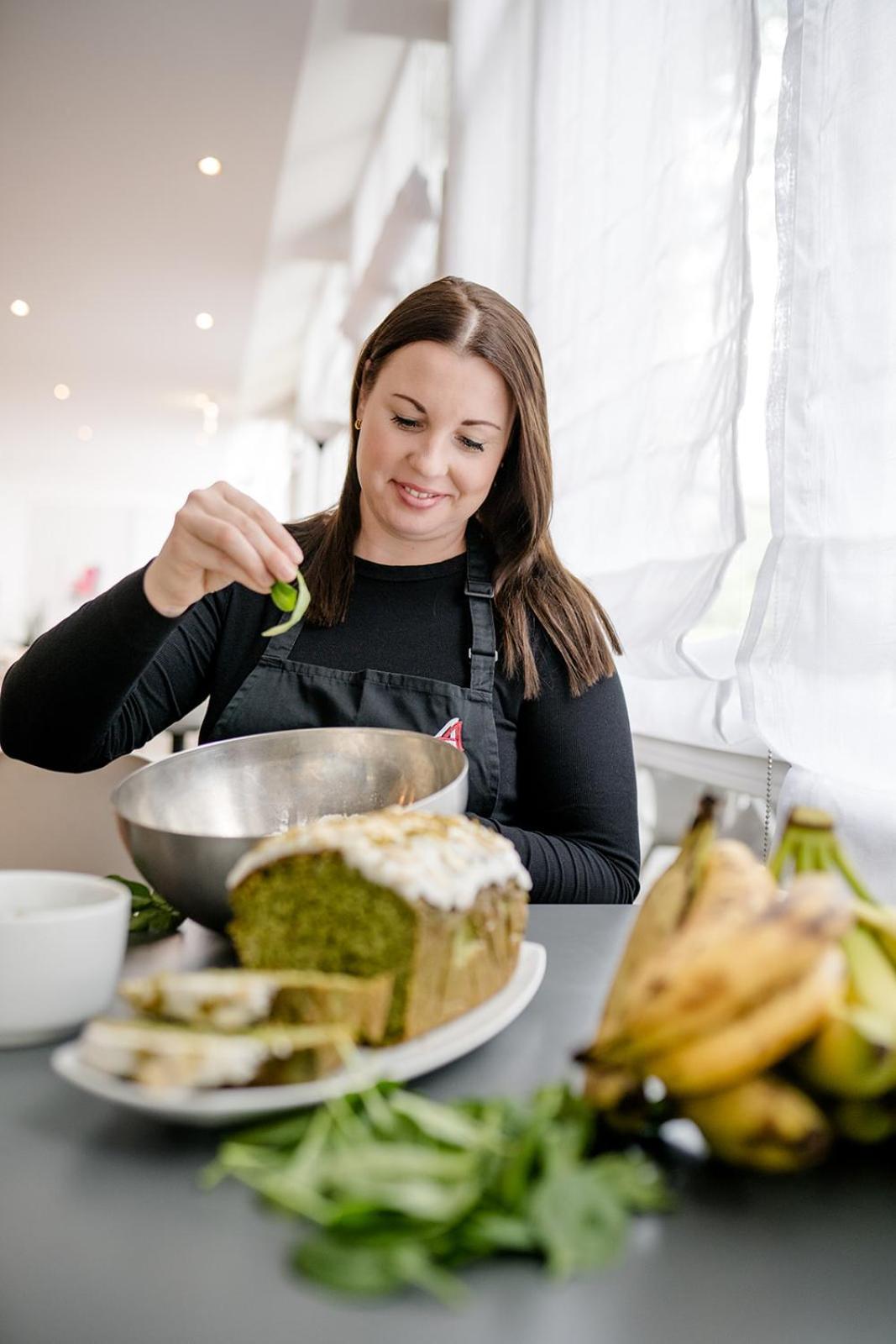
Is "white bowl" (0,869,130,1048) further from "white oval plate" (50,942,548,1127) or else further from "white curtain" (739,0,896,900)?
"white curtain" (739,0,896,900)

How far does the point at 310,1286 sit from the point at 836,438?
1.12 meters

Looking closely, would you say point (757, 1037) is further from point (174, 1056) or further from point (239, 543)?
point (239, 543)

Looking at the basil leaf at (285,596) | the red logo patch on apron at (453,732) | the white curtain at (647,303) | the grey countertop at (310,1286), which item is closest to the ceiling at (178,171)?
the white curtain at (647,303)

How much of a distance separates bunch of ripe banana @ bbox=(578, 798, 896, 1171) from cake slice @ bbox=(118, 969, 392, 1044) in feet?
0.39

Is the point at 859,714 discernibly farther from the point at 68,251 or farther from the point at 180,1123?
the point at 68,251

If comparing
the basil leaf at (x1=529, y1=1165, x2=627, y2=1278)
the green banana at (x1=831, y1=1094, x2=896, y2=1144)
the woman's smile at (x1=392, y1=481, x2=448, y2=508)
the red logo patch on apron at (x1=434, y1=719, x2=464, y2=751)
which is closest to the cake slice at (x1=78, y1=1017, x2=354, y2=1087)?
the basil leaf at (x1=529, y1=1165, x2=627, y2=1278)

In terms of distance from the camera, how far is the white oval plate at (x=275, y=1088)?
0.46 meters

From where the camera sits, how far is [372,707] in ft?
4.34

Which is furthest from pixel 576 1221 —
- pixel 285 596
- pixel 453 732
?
pixel 453 732

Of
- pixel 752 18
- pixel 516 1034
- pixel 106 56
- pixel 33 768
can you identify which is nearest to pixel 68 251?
pixel 106 56

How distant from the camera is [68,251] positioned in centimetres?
591

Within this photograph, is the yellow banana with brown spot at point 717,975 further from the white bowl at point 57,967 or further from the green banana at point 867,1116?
the white bowl at point 57,967

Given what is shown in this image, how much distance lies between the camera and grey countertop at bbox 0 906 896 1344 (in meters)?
0.38

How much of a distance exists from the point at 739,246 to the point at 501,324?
1.33 ft
